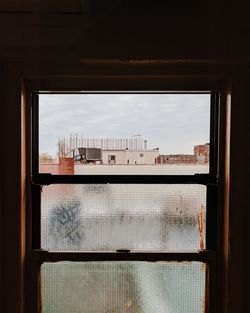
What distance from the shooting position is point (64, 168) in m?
1.50

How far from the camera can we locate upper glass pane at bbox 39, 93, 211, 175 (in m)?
1.50

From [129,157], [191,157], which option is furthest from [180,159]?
[129,157]

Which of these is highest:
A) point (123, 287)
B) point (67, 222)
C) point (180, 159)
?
point (180, 159)

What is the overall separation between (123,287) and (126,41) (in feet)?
3.18

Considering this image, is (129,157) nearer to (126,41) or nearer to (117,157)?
(117,157)

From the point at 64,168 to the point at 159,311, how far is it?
2.32 ft

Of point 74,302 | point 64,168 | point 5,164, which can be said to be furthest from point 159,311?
point 5,164

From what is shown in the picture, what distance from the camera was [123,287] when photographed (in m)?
1.52

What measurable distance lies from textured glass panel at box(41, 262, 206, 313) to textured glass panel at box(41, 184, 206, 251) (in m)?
0.08

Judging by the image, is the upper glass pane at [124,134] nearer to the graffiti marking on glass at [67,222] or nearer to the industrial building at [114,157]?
the industrial building at [114,157]

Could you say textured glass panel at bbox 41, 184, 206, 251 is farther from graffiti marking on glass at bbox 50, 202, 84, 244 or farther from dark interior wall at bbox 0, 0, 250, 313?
dark interior wall at bbox 0, 0, 250, 313

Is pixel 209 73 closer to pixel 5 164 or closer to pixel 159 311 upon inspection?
pixel 5 164

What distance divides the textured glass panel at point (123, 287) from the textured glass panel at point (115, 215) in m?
0.08

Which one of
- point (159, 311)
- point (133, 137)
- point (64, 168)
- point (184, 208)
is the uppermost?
point (133, 137)
